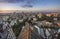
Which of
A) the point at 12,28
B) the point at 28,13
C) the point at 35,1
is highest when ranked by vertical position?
the point at 35,1

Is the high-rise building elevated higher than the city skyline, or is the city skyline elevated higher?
the city skyline

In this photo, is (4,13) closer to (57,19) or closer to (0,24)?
(0,24)

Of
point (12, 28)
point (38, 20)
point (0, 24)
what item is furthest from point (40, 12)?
point (0, 24)

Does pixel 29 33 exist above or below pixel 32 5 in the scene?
below

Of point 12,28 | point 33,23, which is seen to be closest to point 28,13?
point 33,23

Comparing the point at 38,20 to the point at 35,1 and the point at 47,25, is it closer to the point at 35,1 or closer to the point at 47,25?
the point at 47,25

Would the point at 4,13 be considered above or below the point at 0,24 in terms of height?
above

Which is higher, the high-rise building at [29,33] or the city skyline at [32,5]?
the city skyline at [32,5]

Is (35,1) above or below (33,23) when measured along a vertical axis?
above
